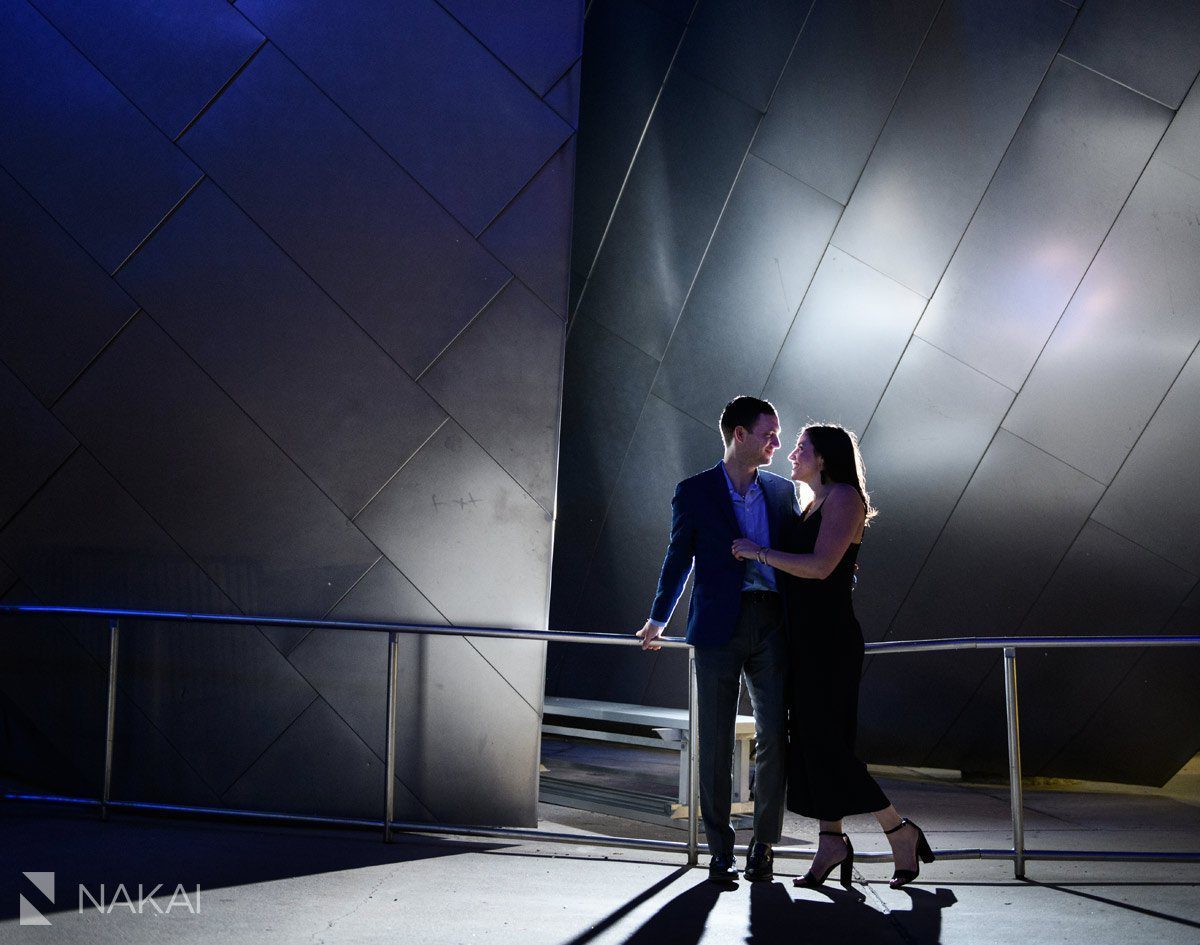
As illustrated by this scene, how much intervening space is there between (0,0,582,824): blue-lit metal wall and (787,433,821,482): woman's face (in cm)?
175

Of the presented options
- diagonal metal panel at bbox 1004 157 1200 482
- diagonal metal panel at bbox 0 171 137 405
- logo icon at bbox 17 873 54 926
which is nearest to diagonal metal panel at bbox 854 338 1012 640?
diagonal metal panel at bbox 1004 157 1200 482

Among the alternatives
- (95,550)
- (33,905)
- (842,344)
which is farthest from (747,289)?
(33,905)

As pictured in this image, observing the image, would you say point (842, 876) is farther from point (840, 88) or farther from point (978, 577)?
point (840, 88)

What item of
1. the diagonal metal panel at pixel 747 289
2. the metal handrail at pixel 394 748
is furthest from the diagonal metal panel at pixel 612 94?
the metal handrail at pixel 394 748

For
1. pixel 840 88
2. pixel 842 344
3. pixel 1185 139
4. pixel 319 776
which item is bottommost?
pixel 319 776

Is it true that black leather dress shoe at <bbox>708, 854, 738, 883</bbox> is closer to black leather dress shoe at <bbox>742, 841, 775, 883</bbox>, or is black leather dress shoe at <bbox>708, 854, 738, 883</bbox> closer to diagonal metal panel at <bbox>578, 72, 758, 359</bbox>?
black leather dress shoe at <bbox>742, 841, 775, 883</bbox>

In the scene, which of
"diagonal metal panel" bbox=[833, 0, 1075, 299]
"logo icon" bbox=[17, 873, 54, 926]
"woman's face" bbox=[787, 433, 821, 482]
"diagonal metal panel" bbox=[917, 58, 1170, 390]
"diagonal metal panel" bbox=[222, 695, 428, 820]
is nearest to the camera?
"logo icon" bbox=[17, 873, 54, 926]

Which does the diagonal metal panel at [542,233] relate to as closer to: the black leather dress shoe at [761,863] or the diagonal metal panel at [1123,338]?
the black leather dress shoe at [761,863]

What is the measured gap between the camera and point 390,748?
527cm

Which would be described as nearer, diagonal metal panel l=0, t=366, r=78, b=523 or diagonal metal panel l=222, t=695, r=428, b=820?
diagonal metal panel l=222, t=695, r=428, b=820

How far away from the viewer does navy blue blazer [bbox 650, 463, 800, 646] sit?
14.4ft

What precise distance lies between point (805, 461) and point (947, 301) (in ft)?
13.6

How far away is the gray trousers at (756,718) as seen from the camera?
437 centimetres

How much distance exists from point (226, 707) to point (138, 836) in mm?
900
